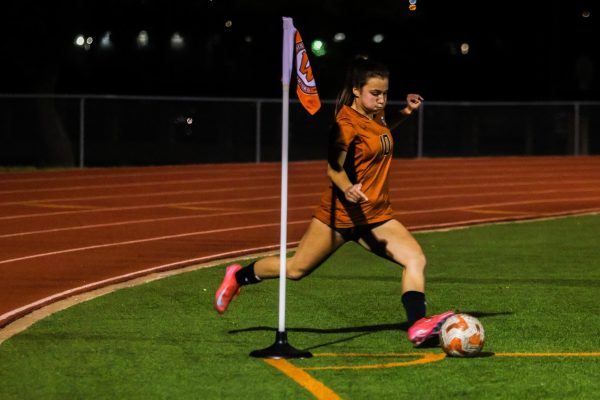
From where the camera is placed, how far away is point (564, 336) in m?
9.51

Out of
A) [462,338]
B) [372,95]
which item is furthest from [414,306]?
[372,95]

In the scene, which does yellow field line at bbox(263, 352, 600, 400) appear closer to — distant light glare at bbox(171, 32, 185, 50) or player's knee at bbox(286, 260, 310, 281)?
player's knee at bbox(286, 260, 310, 281)

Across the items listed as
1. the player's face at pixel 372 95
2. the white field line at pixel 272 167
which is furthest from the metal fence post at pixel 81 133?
the player's face at pixel 372 95

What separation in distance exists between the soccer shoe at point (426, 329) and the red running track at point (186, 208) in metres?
3.24

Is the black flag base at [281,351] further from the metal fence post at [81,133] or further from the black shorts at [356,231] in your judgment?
the metal fence post at [81,133]

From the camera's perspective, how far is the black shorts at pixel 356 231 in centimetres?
895

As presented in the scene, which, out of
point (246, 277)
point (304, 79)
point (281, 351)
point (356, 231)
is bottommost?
point (281, 351)

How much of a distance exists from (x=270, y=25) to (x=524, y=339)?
42.0m

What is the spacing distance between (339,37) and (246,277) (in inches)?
1615

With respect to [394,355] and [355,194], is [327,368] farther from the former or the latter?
[355,194]

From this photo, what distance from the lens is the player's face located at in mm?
8742

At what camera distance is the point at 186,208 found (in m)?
21.4

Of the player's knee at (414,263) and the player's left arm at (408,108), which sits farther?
the player's left arm at (408,108)

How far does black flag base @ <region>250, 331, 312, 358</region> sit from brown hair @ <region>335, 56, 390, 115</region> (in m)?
1.49
